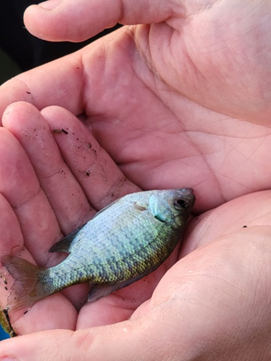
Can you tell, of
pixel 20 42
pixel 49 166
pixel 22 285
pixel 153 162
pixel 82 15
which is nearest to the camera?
pixel 22 285

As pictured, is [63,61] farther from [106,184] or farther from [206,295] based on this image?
[206,295]

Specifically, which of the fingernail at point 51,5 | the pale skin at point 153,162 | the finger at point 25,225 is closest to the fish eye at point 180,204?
the pale skin at point 153,162

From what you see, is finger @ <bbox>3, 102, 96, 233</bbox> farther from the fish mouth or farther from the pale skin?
the fish mouth

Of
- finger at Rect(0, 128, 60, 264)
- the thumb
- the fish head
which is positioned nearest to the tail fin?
finger at Rect(0, 128, 60, 264)

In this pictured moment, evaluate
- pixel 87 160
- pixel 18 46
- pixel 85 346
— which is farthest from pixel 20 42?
pixel 85 346

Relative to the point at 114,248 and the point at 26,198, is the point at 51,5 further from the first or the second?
the point at 114,248

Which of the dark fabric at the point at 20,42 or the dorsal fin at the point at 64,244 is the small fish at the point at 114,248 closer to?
the dorsal fin at the point at 64,244
